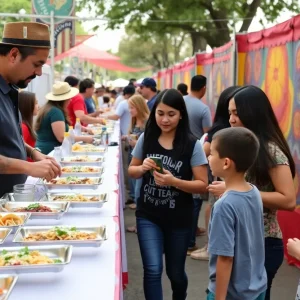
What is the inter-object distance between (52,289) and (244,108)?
4.83 ft

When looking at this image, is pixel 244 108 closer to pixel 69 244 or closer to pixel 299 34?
pixel 69 244

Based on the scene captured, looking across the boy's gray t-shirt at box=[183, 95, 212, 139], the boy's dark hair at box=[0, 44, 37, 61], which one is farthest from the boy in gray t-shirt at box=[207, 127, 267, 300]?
the boy's gray t-shirt at box=[183, 95, 212, 139]

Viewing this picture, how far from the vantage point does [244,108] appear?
2.81 metres

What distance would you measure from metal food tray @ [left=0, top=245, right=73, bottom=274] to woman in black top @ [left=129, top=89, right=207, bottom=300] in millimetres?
1173

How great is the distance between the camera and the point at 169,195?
11.0ft

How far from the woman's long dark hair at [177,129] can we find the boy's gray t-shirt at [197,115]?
293cm

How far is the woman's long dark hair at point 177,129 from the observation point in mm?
3391

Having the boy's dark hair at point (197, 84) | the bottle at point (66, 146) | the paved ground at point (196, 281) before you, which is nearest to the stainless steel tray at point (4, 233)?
the paved ground at point (196, 281)

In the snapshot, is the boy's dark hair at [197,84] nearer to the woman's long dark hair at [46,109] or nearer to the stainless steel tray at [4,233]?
the woman's long dark hair at [46,109]

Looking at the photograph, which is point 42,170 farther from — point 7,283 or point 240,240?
point 240,240

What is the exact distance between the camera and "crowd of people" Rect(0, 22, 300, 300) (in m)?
2.37

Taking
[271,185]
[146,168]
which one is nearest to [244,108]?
[271,185]

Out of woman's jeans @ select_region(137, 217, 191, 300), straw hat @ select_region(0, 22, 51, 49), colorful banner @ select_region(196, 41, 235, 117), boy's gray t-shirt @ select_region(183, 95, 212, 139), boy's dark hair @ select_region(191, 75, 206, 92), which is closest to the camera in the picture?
straw hat @ select_region(0, 22, 51, 49)

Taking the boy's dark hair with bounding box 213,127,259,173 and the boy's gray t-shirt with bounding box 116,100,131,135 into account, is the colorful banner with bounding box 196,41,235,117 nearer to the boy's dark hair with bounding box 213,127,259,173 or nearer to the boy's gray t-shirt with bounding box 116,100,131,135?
the boy's gray t-shirt with bounding box 116,100,131,135
